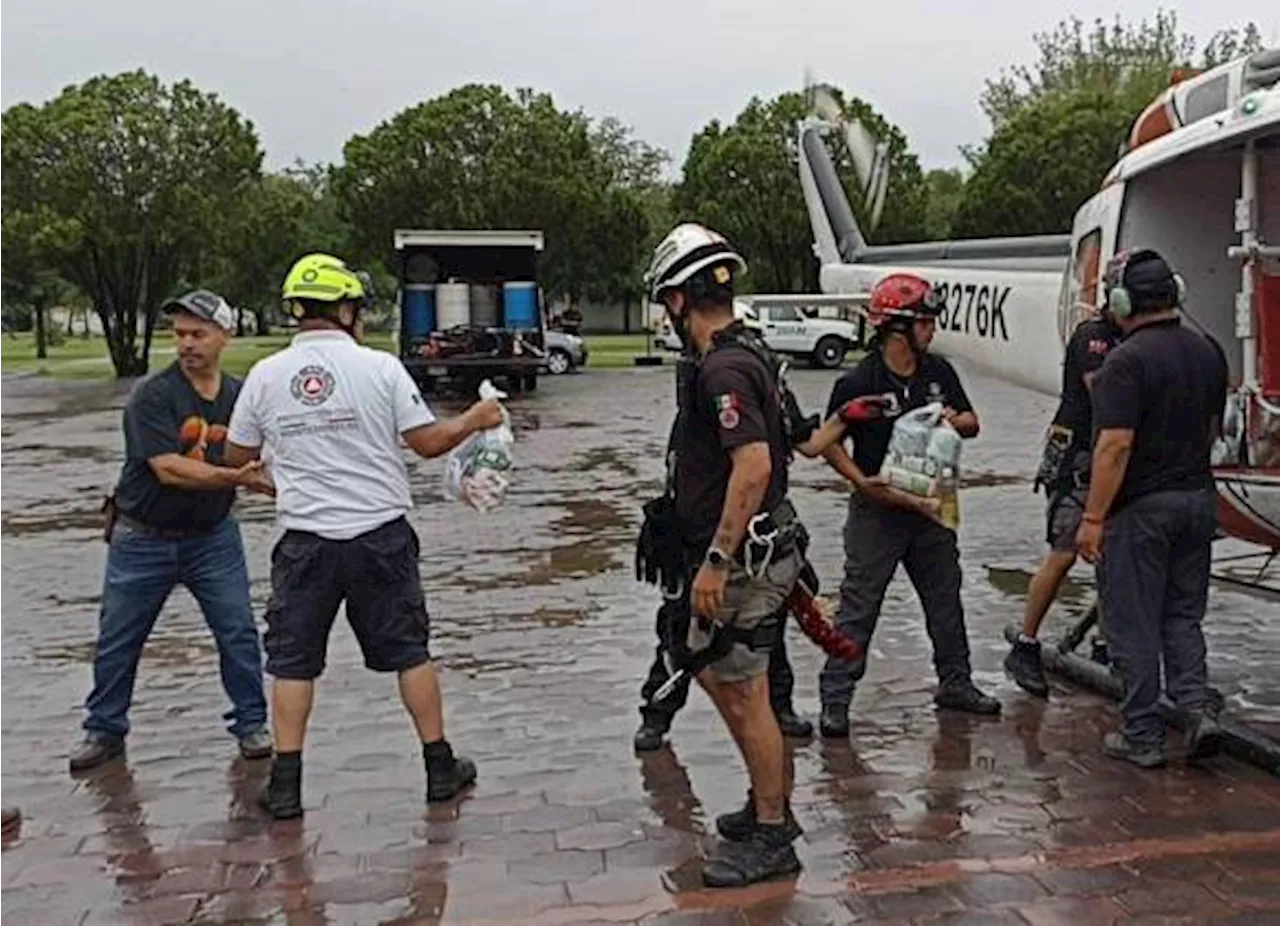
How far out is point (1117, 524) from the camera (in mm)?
5613

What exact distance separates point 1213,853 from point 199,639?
17.7 feet

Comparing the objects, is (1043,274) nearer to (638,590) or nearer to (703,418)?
(638,590)

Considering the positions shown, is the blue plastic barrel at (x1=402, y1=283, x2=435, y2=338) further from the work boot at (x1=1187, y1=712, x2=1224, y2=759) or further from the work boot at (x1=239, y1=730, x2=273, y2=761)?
the work boot at (x1=1187, y1=712, x2=1224, y2=759)

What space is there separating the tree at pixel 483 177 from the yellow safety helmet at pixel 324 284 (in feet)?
128

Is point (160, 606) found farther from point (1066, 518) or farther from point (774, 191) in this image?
point (774, 191)

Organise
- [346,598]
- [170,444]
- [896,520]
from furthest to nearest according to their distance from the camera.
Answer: [896,520]
[170,444]
[346,598]

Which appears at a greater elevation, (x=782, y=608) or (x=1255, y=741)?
(x=782, y=608)

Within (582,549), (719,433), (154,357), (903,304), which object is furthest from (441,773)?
(154,357)

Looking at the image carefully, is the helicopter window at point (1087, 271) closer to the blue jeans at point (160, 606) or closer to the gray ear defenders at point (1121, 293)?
the gray ear defenders at point (1121, 293)

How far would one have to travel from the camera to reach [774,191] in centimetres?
4522

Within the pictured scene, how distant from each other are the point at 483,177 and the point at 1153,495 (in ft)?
133

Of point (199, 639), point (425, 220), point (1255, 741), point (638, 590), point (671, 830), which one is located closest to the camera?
point (671, 830)

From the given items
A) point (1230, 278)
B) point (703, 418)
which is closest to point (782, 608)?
point (703, 418)

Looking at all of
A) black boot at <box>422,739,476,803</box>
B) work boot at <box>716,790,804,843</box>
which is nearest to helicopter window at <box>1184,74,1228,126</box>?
work boot at <box>716,790,804,843</box>
